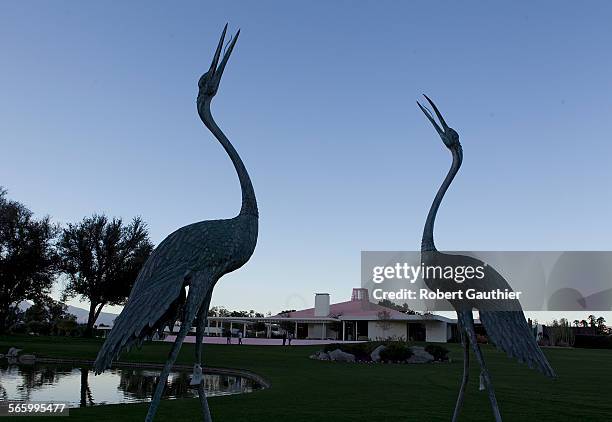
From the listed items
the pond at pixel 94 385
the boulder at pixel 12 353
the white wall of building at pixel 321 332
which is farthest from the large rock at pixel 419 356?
the white wall of building at pixel 321 332

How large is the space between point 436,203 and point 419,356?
20.8 m

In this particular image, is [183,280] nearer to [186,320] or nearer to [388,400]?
[186,320]

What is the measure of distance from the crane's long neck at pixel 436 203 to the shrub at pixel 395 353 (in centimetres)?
2035

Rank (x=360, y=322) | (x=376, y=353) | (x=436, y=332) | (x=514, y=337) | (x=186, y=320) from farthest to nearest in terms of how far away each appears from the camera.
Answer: (x=360, y=322) < (x=436, y=332) < (x=376, y=353) < (x=514, y=337) < (x=186, y=320)

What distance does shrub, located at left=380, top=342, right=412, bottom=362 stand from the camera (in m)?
27.3

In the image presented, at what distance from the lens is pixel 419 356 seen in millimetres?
27375

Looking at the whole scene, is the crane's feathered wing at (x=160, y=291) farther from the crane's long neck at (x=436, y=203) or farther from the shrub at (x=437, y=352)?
the shrub at (x=437, y=352)

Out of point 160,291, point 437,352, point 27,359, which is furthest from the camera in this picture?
point 437,352

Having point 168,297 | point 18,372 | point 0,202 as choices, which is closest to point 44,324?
point 0,202

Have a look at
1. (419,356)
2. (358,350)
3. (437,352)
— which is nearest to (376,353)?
(358,350)

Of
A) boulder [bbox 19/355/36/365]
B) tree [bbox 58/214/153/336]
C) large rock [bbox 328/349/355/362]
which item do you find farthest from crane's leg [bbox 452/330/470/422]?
tree [bbox 58/214/153/336]

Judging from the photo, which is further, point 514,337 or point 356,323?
point 356,323

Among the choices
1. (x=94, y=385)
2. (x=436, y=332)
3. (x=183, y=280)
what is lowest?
(x=94, y=385)

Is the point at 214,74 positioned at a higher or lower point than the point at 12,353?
higher
